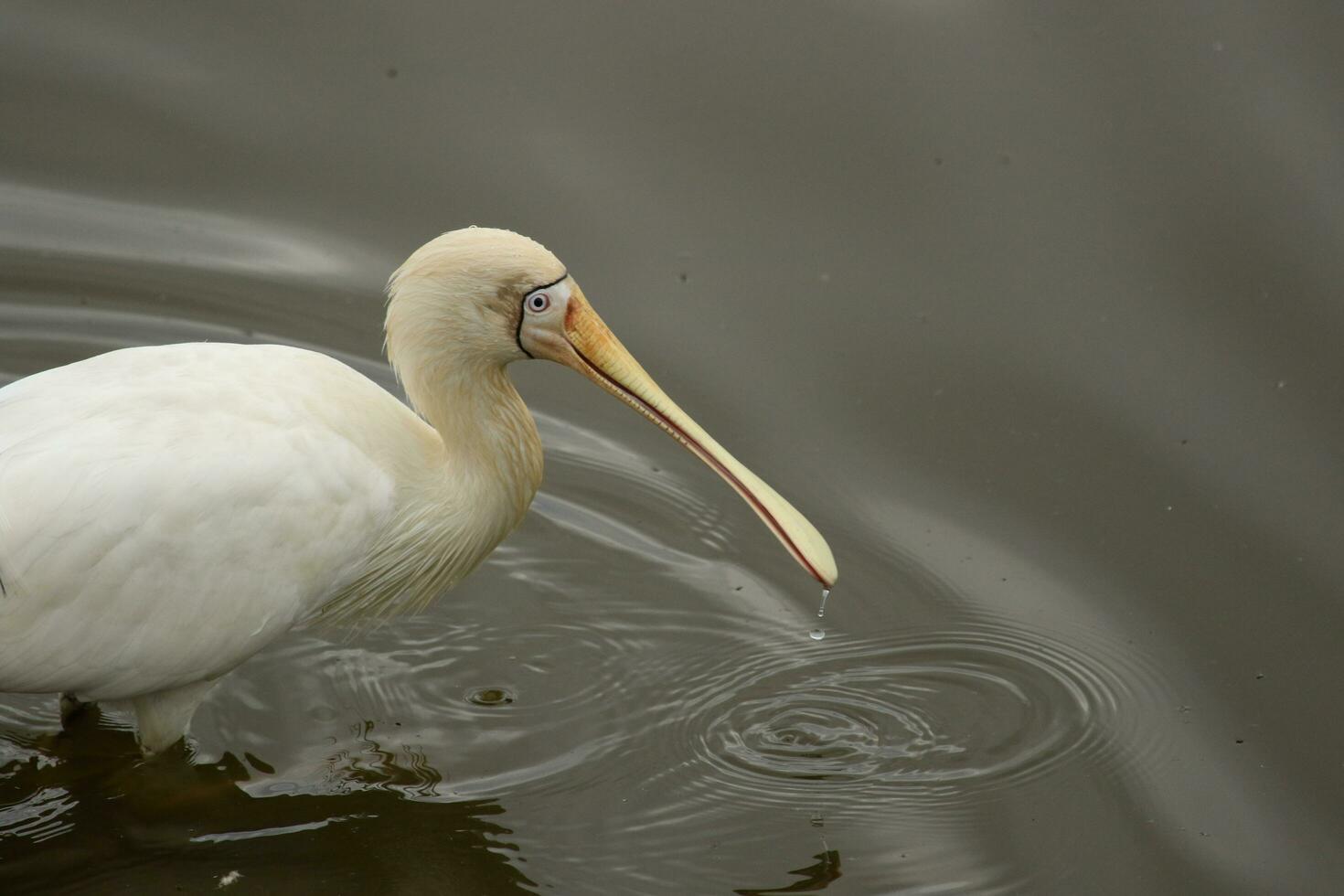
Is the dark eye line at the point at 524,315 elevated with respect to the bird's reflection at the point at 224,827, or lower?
elevated

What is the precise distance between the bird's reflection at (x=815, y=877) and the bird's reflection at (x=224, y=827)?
649 mm

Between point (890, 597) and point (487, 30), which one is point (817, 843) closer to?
point (890, 597)

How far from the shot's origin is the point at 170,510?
425 centimetres

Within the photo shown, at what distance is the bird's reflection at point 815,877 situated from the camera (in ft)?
14.5

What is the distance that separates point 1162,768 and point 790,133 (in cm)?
319

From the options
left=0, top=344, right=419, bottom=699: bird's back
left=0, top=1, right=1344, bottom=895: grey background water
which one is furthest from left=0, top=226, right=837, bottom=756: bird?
left=0, top=1, right=1344, bottom=895: grey background water

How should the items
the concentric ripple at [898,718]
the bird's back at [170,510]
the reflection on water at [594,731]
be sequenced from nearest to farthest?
the bird's back at [170,510], the reflection on water at [594,731], the concentric ripple at [898,718]

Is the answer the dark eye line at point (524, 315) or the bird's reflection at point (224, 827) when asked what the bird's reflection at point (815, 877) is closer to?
the bird's reflection at point (224, 827)

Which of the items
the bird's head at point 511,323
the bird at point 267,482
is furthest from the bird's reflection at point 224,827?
the bird's head at point 511,323

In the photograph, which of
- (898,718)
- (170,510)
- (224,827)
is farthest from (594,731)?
(170,510)

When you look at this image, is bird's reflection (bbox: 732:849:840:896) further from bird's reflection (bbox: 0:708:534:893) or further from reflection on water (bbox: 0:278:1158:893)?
bird's reflection (bbox: 0:708:534:893)

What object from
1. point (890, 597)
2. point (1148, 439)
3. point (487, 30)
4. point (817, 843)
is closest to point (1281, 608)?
point (1148, 439)

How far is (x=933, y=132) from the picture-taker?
22.4ft

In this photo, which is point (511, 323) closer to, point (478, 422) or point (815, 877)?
point (478, 422)
